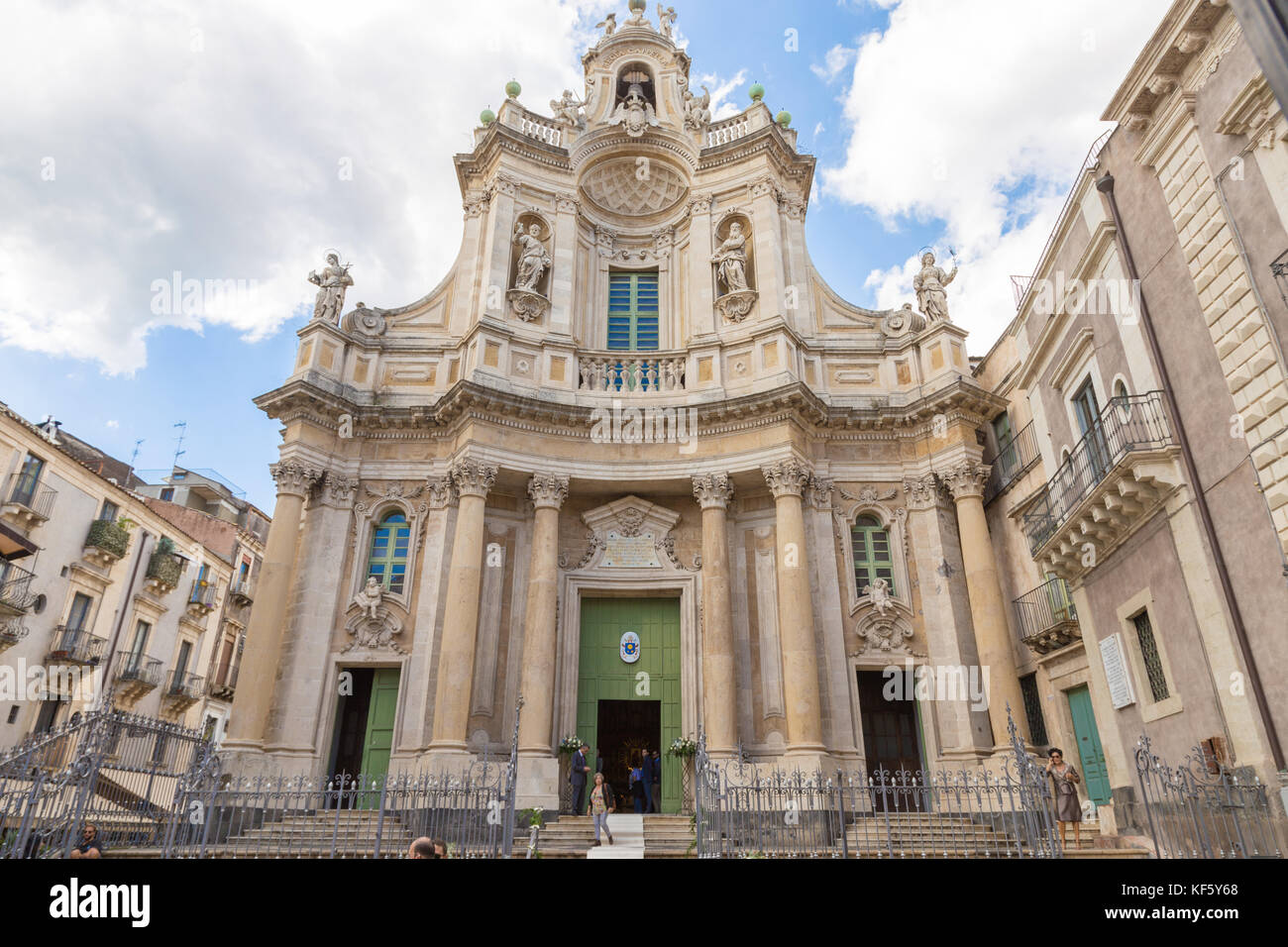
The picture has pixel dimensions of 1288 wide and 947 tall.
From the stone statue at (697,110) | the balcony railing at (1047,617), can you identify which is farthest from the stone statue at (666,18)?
the balcony railing at (1047,617)

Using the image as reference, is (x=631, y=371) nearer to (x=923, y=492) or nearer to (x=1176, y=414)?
(x=923, y=492)

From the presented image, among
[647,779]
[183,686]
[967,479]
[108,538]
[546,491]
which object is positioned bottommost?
[647,779]

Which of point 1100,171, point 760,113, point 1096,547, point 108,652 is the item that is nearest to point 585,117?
point 760,113

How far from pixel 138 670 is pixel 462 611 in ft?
54.8

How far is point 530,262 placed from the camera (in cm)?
2055

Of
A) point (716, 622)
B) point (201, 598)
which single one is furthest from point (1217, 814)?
point (201, 598)

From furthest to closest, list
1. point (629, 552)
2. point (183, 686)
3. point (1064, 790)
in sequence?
point (183, 686), point (629, 552), point (1064, 790)

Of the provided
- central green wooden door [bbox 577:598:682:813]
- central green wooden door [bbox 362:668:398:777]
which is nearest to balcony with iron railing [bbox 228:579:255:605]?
central green wooden door [bbox 362:668:398:777]

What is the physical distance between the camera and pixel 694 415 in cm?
1855

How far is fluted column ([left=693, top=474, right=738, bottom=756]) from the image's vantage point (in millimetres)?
15867

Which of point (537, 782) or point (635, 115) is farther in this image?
point (635, 115)

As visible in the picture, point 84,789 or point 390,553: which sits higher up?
point 390,553

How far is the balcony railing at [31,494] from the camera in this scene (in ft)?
70.2

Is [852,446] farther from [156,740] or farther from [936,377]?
[156,740]
